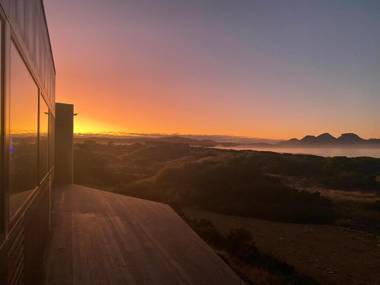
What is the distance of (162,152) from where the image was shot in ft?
253

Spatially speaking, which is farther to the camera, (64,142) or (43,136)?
(64,142)

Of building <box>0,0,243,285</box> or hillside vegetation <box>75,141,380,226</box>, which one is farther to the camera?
hillside vegetation <box>75,141,380,226</box>

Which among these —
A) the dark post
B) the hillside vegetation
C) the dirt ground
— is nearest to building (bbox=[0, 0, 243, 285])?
the dark post

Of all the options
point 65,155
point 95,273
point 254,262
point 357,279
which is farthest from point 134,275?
point 65,155

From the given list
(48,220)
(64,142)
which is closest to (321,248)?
(48,220)

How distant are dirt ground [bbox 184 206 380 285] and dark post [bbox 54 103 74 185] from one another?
20.2ft

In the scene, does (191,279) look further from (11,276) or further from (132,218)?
(132,218)

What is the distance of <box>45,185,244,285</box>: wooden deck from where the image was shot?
537cm

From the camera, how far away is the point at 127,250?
21.8ft

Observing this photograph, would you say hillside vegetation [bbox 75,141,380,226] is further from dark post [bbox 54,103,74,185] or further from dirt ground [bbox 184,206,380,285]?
dark post [bbox 54,103,74,185]

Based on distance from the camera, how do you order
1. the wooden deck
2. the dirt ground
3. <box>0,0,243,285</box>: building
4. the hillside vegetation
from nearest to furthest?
<box>0,0,243,285</box>: building < the wooden deck < the dirt ground < the hillside vegetation

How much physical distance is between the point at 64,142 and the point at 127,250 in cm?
1170

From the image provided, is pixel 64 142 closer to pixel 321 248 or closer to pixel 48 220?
pixel 48 220

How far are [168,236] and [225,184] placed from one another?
15832 mm
